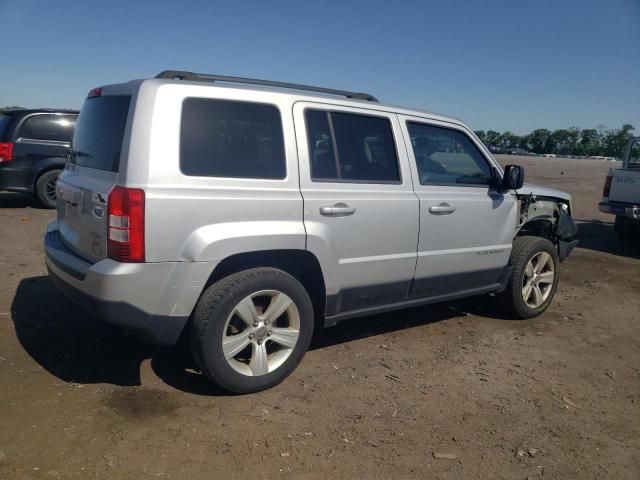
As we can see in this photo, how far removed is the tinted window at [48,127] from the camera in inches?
381

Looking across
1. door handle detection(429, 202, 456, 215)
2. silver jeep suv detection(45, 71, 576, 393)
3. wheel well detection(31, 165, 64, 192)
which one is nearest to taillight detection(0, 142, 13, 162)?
wheel well detection(31, 165, 64, 192)

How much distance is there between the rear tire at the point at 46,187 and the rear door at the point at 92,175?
6.81 metres

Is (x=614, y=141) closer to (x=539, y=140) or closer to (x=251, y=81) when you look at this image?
(x=539, y=140)

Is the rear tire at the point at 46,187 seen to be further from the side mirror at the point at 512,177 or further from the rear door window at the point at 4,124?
the side mirror at the point at 512,177

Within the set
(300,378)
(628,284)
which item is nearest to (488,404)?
(300,378)

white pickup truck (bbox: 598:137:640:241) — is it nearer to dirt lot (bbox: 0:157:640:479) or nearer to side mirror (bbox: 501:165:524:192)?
dirt lot (bbox: 0:157:640:479)

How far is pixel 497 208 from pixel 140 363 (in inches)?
126

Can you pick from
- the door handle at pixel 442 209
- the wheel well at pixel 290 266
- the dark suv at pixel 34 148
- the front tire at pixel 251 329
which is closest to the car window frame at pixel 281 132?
the wheel well at pixel 290 266

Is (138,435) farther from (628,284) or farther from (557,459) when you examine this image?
(628,284)

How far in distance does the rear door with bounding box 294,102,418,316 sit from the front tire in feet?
1.02

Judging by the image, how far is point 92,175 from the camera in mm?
3385

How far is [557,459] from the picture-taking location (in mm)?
2977

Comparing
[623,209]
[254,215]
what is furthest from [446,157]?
[623,209]

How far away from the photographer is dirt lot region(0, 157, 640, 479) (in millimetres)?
2809
